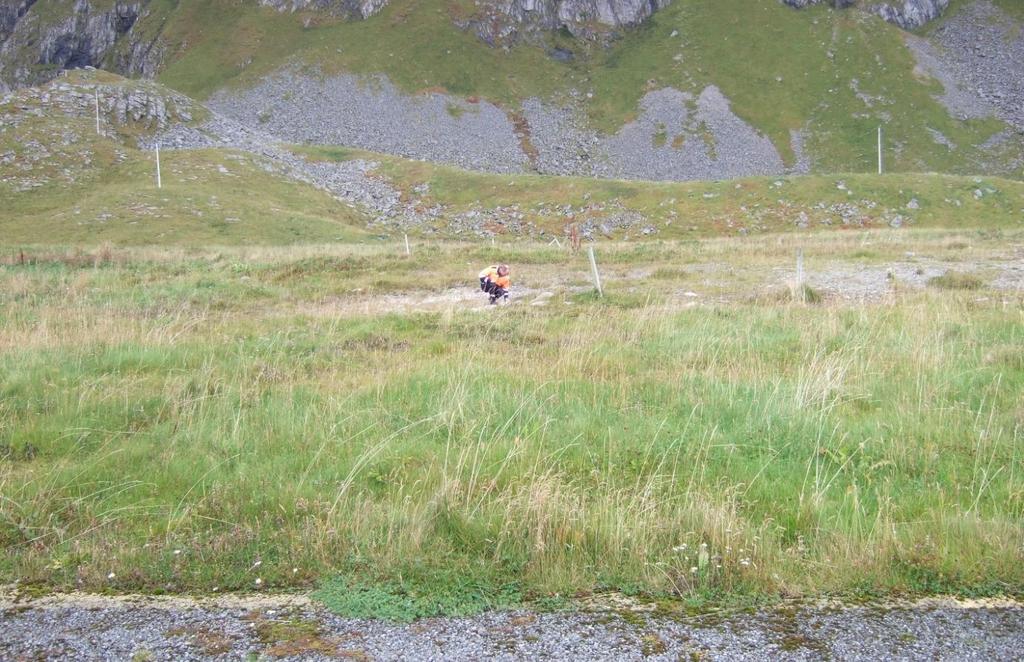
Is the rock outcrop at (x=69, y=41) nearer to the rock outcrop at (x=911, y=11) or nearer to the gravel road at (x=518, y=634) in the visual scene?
the rock outcrop at (x=911, y=11)

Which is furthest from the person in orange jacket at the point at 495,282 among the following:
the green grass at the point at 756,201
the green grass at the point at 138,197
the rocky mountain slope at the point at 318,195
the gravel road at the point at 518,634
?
the green grass at the point at 756,201

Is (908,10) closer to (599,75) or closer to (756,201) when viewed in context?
(599,75)

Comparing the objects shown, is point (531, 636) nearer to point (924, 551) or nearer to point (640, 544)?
point (640, 544)

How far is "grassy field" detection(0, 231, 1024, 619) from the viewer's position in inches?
153

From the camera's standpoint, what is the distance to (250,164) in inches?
2287

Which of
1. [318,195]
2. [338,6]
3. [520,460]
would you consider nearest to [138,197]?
[318,195]

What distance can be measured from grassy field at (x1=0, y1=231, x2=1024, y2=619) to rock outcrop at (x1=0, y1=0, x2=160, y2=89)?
156 meters

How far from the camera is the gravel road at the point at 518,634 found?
318 cm

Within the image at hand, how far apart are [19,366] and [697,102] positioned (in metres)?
102

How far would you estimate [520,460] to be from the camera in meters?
5.10

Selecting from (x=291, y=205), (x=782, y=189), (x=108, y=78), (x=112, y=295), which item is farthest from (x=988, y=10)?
(x=112, y=295)

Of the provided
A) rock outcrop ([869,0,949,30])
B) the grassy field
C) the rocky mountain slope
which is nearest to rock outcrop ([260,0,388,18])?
the rocky mountain slope

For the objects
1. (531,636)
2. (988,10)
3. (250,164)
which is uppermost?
(988,10)

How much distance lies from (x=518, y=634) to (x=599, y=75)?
120876 mm
